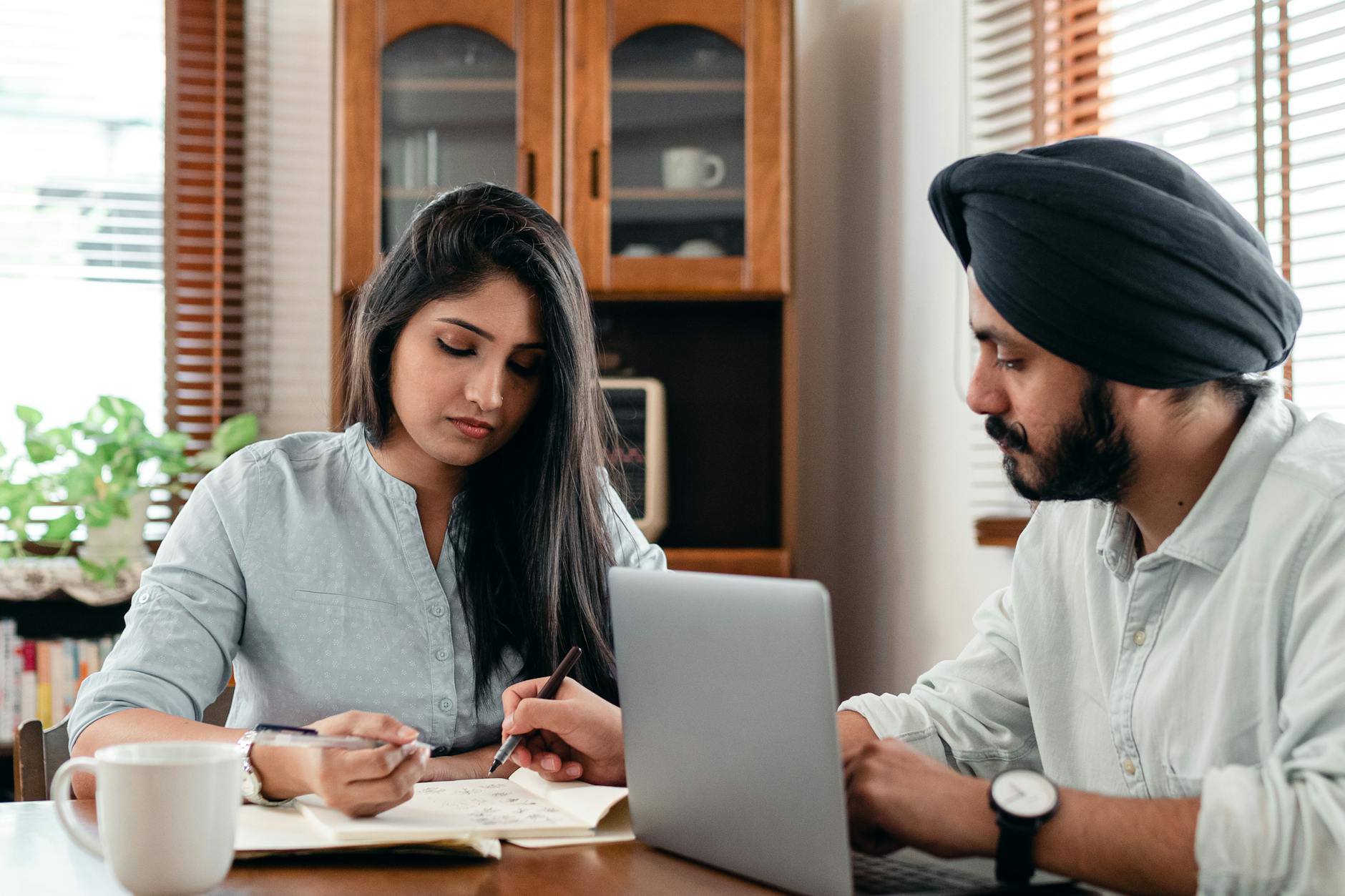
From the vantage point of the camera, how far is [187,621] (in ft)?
4.32

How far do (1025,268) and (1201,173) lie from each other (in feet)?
3.44

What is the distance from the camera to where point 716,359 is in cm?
285

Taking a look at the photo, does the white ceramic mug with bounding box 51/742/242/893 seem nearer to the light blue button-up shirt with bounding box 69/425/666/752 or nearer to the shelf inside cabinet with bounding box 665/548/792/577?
the light blue button-up shirt with bounding box 69/425/666/752

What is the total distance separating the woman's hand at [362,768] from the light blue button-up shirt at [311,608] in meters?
0.39

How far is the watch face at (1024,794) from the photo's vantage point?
83cm

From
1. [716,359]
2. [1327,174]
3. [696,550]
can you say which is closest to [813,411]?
[716,359]

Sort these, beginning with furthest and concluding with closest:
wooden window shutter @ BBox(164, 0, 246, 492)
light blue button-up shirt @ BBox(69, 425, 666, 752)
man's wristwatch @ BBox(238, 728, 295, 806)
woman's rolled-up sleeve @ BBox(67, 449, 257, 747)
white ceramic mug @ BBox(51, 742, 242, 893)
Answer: wooden window shutter @ BBox(164, 0, 246, 492)
light blue button-up shirt @ BBox(69, 425, 666, 752)
woman's rolled-up sleeve @ BBox(67, 449, 257, 747)
man's wristwatch @ BBox(238, 728, 295, 806)
white ceramic mug @ BBox(51, 742, 242, 893)

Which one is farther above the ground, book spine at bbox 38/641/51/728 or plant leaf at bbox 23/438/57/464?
plant leaf at bbox 23/438/57/464

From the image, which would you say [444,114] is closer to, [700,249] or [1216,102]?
[700,249]

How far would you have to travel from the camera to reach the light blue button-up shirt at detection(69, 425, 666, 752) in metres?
1.36

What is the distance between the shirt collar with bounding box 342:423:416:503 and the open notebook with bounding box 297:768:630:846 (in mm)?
436

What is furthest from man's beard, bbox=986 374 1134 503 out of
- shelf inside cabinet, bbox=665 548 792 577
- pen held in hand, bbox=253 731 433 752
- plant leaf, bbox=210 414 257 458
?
plant leaf, bbox=210 414 257 458

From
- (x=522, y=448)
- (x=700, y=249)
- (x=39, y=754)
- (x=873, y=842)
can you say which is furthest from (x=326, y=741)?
(x=700, y=249)

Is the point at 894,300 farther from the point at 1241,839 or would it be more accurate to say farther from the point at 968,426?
the point at 1241,839
